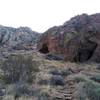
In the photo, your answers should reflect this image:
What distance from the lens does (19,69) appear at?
14531mm

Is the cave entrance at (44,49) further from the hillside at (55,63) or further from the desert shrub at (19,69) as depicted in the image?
the desert shrub at (19,69)

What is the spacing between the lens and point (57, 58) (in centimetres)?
2812

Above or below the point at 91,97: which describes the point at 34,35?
above

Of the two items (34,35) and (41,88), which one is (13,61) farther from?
(34,35)

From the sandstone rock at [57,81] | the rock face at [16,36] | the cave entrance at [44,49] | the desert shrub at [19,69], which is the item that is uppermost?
the rock face at [16,36]

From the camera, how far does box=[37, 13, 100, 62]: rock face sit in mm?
26078

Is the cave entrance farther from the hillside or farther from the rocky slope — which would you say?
the rocky slope

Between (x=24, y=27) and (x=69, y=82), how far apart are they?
40.5m

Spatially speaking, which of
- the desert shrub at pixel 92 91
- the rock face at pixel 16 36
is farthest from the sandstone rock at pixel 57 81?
the rock face at pixel 16 36

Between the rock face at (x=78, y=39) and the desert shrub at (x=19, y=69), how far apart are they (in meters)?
11.4

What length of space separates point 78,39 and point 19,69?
42.2 ft

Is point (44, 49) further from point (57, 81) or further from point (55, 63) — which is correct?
point (57, 81)

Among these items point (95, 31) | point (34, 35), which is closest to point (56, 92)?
point (95, 31)

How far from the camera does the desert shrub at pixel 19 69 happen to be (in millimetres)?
14219
